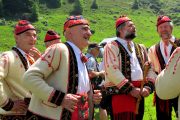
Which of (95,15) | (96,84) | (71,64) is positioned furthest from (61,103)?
(95,15)

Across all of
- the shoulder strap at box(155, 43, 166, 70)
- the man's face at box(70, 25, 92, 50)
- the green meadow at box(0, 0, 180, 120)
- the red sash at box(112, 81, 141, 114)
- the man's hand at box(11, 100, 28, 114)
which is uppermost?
the man's face at box(70, 25, 92, 50)

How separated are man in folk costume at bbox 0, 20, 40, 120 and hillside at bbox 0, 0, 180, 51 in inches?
2423

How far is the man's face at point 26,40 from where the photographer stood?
5355mm

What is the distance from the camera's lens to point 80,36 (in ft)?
15.0

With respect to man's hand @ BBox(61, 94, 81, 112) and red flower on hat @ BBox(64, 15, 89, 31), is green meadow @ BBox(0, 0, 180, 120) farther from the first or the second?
man's hand @ BBox(61, 94, 81, 112)

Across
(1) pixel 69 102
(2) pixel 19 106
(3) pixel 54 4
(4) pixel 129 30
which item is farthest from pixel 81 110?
(3) pixel 54 4

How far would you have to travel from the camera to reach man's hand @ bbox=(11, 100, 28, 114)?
5047mm

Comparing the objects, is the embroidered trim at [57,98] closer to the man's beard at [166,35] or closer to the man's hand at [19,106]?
the man's hand at [19,106]

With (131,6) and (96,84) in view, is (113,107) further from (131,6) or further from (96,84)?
(131,6)

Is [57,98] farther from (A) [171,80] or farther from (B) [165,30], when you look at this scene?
(B) [165,30]

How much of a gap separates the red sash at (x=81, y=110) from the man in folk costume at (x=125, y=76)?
1.36 metres

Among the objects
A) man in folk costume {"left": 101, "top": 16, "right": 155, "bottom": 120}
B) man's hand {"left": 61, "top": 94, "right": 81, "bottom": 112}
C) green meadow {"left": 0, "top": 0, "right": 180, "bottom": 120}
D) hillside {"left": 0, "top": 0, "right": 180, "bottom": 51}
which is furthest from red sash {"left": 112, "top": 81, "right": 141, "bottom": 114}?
hillside {"left": 0, "top": 0, "right": 180, "bottom": 51}

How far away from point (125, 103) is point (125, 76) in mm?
409

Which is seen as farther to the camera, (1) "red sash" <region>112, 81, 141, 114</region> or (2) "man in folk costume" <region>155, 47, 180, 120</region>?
(1) "red sash" <region>112, 81, 141, 114</region>
